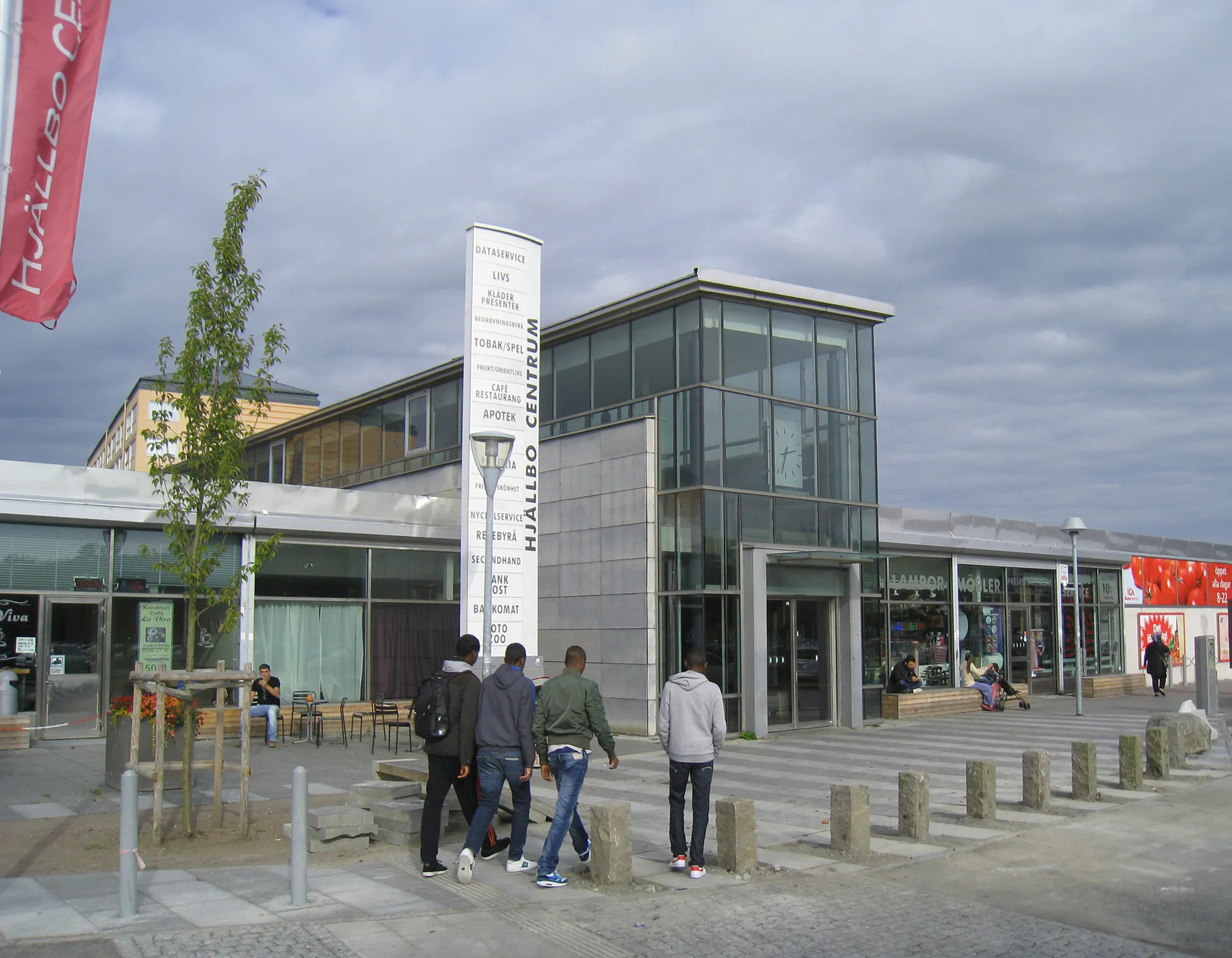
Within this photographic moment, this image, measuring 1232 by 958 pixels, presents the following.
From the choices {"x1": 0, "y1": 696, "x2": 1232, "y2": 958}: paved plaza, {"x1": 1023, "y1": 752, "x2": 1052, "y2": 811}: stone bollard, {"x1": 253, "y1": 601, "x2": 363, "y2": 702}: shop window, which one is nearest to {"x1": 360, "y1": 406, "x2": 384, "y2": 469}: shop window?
{"x1": 253, "y1": 601, "x2": 363, "y2": 702}: shop window

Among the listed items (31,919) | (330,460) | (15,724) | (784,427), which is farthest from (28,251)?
(330,460)

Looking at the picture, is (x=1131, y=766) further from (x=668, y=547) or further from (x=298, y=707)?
(x=298, y=707)

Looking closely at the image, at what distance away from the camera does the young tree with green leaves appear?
11.2 m

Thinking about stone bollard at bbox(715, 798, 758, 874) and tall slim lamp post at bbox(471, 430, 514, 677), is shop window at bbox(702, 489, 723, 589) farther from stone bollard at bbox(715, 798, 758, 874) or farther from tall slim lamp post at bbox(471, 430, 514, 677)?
stone bollard at bbox(715, 798, 758, 874)

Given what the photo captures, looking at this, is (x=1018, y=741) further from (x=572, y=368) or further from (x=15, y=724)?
(x=15, y=724)

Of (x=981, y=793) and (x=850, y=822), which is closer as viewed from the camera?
(x=850, y=822)

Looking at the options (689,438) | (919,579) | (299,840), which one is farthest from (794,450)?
(299,840)

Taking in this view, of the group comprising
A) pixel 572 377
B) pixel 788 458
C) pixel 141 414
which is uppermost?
pixel 141 414

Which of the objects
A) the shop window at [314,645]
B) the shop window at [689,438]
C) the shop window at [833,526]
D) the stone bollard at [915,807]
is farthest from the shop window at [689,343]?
the stone bollard at [915,807]

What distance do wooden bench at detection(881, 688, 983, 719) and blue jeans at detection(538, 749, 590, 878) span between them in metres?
16.3

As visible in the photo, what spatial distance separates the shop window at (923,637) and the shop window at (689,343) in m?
9.51

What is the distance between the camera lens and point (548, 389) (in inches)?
943

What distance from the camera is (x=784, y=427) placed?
872 inches

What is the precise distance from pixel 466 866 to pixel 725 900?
197 cm
